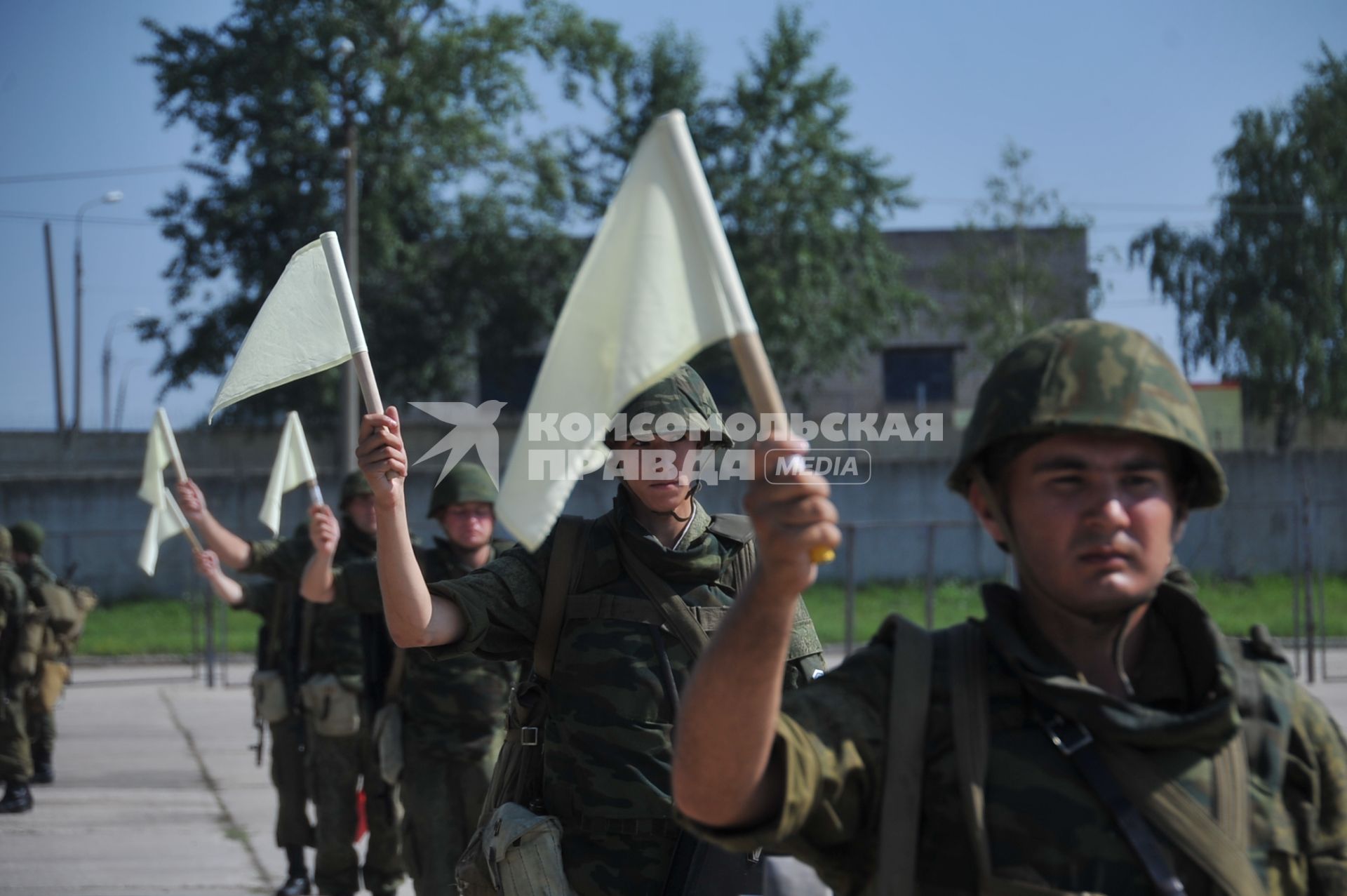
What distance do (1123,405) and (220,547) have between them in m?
6.00

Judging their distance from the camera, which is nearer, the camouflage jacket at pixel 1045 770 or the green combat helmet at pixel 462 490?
the camouflage jacket at pixel 1045 770

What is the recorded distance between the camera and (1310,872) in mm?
2082

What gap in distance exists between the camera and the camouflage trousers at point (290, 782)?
7.96 metres

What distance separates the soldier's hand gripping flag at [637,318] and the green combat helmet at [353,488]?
17.9 ft

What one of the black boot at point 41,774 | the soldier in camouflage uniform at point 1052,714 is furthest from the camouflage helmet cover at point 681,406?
the black boot at point 41,774

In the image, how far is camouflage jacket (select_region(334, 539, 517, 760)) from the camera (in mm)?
6180

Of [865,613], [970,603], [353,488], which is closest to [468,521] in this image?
[353,488]

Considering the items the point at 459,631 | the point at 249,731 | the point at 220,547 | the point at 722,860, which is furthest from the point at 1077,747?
the point at 249,731

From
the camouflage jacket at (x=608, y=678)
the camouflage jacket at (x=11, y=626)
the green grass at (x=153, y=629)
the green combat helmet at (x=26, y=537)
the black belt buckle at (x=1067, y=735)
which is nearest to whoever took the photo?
the black belt buckle at (x=1067, y=735)

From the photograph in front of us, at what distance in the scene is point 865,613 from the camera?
22.2m

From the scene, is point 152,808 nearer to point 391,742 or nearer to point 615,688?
point 391,742

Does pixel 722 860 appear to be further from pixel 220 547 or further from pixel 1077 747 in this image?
pixel 220 547

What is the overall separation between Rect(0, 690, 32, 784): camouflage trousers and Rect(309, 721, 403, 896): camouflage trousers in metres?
3.58

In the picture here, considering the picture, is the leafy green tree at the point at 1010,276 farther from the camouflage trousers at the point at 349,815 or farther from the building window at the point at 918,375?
the camouflage trousers at the point at 349,815
